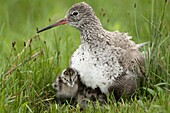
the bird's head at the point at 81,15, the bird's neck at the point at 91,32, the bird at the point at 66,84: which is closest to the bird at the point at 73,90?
the bird at the point at 66,84

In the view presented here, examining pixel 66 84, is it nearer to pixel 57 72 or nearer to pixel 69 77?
pixel 69 77

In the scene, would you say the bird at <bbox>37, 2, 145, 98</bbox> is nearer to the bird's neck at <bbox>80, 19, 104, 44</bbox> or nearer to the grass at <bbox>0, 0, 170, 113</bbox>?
the bird's neck at <bbox>80, 19, 104, 44</bbox>

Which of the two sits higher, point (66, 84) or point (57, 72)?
point (57, 72)

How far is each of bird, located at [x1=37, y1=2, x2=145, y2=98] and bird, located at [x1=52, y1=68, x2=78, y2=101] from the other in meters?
0.18

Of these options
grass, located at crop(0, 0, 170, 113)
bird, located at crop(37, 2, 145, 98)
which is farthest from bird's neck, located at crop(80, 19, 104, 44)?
grass, located at crop(0, 0, 170, 113)

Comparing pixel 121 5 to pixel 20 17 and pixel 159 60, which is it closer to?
pixel 20 17

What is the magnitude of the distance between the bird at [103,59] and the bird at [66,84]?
7.2 inches

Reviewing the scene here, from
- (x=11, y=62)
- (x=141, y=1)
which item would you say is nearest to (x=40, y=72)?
(x=11, y=62)

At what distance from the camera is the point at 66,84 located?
269 inches

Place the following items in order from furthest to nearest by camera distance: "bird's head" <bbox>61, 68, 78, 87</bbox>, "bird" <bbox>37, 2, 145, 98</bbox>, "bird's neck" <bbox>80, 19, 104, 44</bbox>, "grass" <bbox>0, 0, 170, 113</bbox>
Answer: "bird's neck" <bbox>80, 19, 104, 44</bbox> < "bird" <bbox>37, 2, 145, 98</bbox> < "bird's head" <bbox>61, 68, 78, 87</bbox> < "grass" <bbox>0, 0, 170, 113</bbox>

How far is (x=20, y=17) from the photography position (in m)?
11.5

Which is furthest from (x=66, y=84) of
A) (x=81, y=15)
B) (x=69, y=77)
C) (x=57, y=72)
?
(x=81, y=15)

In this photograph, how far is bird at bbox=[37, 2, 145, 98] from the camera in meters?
6.91

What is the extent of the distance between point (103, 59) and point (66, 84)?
0.52m
